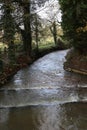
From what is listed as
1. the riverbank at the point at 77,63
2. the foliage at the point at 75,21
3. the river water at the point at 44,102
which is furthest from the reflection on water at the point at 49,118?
the foliage at the point at 75,21

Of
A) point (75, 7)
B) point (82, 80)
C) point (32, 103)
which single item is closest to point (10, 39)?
point (75, 7)

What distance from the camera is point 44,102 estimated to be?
936 centimetres

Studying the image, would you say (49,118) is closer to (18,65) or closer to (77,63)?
(77,63)

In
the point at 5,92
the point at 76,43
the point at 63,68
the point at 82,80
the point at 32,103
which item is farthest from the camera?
the point at 63,68

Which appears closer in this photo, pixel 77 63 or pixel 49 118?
pixel 49 118

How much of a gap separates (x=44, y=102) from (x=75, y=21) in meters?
5.68

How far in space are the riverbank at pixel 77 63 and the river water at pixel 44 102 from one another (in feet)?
2.02

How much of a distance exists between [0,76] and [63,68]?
4.50 metres

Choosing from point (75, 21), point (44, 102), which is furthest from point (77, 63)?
point (44, 102)

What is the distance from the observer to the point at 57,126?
23.9 ft

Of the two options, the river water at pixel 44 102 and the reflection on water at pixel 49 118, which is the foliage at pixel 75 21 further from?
the reflection on water at pixel 49 118

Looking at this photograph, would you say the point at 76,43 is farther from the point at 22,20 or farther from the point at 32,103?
the point at 32,103

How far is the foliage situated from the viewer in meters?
12.9

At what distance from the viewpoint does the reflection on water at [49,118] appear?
7305mm
